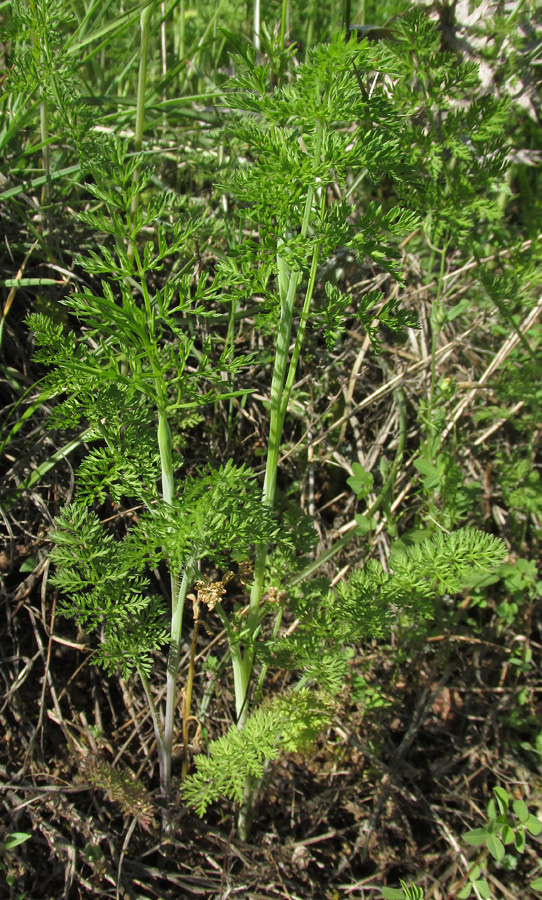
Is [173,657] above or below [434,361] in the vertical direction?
below

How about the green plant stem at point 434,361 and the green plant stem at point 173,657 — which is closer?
the green plant stem at point 173,657

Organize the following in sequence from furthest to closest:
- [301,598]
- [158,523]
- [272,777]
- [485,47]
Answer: [272,777] → [485,47] → [301,598] → [158,523]

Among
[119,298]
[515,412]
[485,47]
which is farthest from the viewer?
[515,412]

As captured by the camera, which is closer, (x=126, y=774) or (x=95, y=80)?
(x=126, y=774)

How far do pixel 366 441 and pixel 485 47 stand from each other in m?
1.15

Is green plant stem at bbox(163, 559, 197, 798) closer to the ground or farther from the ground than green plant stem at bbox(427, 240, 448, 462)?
closer to the ground

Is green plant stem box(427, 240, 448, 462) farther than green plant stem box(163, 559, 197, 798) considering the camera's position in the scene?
Yes

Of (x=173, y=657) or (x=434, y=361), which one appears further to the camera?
(x=434, y=361)

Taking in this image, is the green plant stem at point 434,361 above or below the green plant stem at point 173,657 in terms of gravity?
above

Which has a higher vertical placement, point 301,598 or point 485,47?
point 485,47

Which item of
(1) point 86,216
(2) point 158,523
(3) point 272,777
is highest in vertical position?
(1) point 86,216

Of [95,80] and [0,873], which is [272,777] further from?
[95,80]

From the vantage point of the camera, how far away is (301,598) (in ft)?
4.83

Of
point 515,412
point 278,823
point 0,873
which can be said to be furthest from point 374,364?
point 0,873
